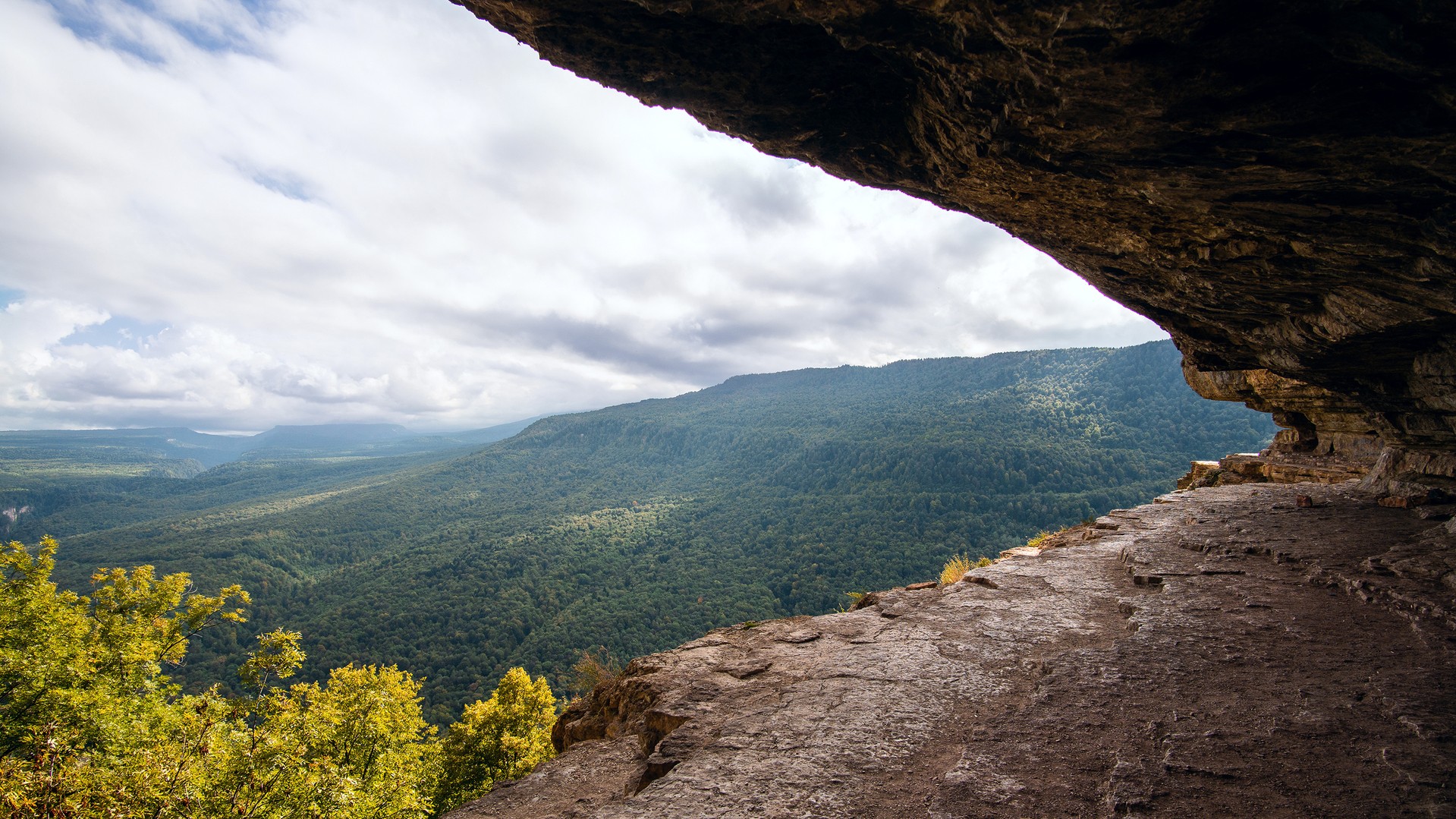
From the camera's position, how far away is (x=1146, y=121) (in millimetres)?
4715

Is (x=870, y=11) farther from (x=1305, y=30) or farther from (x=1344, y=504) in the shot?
(x=1344, y=504)

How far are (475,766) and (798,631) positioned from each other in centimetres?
2248

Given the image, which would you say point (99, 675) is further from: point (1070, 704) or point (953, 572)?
point (1070, 704)

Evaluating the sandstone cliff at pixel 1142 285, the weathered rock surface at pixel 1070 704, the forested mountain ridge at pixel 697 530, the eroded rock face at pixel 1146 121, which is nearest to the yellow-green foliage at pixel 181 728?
the weathered rock surface at pixel 1070 704

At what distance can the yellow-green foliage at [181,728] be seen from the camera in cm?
989

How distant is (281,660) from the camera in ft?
57.0

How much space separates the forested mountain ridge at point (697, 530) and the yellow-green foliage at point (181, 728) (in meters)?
36.9

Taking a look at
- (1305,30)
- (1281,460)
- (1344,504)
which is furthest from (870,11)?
(1281,460)

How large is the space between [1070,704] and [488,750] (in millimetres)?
24926

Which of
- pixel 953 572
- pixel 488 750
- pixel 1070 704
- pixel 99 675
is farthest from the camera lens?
pixel 488 750

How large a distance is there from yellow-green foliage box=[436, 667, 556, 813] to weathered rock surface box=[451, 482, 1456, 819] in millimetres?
19101

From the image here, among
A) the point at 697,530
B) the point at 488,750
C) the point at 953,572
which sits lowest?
the point at 697,530

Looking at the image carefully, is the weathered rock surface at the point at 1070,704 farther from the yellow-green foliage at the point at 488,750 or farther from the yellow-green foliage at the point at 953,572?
the yellow-green foliage at the point at 488,750

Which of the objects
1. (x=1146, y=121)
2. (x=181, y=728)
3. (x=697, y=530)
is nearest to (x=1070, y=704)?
(x=1146, y=121)
